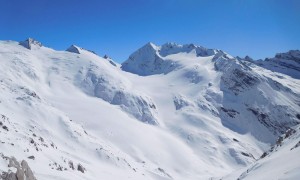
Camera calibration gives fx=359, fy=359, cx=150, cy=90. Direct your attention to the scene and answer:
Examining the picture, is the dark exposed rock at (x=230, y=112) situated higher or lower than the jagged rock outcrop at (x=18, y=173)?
higher

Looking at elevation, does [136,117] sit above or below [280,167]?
above

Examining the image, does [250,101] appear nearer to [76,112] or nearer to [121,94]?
[121,94]

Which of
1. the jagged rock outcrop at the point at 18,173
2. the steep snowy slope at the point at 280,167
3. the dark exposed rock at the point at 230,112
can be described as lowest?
the steep snowy slope at the point at 280,167

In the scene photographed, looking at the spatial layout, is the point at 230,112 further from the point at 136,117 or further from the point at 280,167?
the point at 280,167

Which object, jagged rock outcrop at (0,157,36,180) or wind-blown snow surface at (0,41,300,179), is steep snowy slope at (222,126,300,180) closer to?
jagged rock outcrop at (0,157,36,180)

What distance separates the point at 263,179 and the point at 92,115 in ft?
381

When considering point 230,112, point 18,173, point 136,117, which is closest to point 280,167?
point 18,173

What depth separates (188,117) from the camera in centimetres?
17050

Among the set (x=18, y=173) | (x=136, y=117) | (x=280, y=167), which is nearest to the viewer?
(x=280, y=167)

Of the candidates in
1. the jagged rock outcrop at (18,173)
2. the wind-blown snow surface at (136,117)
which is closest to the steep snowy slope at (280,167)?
the jagged rock outcrop at (18,173)

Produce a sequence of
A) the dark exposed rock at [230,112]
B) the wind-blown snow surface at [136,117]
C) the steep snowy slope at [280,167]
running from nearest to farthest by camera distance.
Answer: the steep snowy slope at [280,167], the wind-blown snow surface at [136,117], the dark exposed rock at [230,112]

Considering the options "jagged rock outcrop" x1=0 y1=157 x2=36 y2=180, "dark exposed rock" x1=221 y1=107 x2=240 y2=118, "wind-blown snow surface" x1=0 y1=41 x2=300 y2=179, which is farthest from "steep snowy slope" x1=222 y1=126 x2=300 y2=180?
"dark exposed rock" x1=221 y1=107 x2=240 y2=118

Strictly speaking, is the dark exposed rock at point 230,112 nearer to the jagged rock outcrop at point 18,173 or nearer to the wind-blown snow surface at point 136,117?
the wind-blown snow surface at point 136,117

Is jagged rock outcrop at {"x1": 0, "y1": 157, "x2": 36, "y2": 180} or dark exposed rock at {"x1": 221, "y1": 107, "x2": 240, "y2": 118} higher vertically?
dark exposed rock at {"x1": 221, "y1": 107, "x2": 240, "y2": 118}
